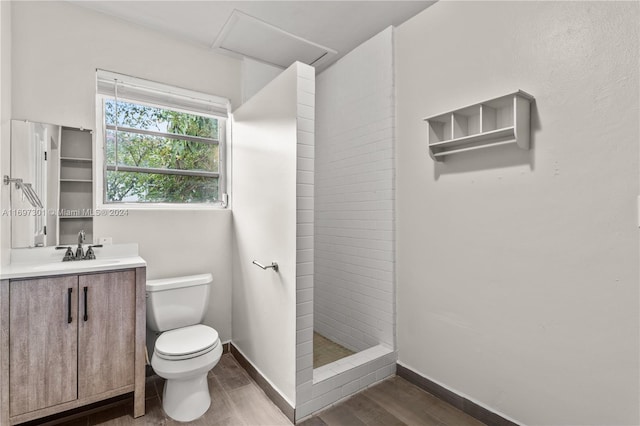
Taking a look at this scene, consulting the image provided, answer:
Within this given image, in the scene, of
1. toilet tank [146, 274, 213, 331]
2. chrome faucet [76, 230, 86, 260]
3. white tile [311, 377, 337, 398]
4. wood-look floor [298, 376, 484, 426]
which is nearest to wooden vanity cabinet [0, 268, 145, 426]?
toilet tank [146, 274, 213, 331]

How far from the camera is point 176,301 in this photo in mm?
2225

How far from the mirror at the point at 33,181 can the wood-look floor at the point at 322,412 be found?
1.14 m

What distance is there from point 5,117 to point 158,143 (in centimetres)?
86

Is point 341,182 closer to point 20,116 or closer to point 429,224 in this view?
point 429,224

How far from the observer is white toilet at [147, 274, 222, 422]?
1.84 m

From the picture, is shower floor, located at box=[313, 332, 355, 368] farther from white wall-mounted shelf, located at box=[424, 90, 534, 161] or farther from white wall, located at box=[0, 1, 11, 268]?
white wall, located at box=[0, 1, 11, 268]

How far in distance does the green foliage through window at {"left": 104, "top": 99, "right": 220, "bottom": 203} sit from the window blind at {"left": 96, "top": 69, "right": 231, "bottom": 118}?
0.06 m

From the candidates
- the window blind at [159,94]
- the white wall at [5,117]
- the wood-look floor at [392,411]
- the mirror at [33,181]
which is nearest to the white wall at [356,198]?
the wood-look floor at [392,411]

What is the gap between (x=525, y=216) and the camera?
1.64 metres

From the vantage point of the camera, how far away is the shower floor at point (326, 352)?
2.59 meters

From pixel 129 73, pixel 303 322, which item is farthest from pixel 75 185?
pixel 303 322

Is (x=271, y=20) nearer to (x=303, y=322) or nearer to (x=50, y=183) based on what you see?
(x=50, y=183)

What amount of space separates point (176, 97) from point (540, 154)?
2501mm

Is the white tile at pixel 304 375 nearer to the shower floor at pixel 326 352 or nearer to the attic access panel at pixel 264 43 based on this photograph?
the shower floor at pixel 326 352
